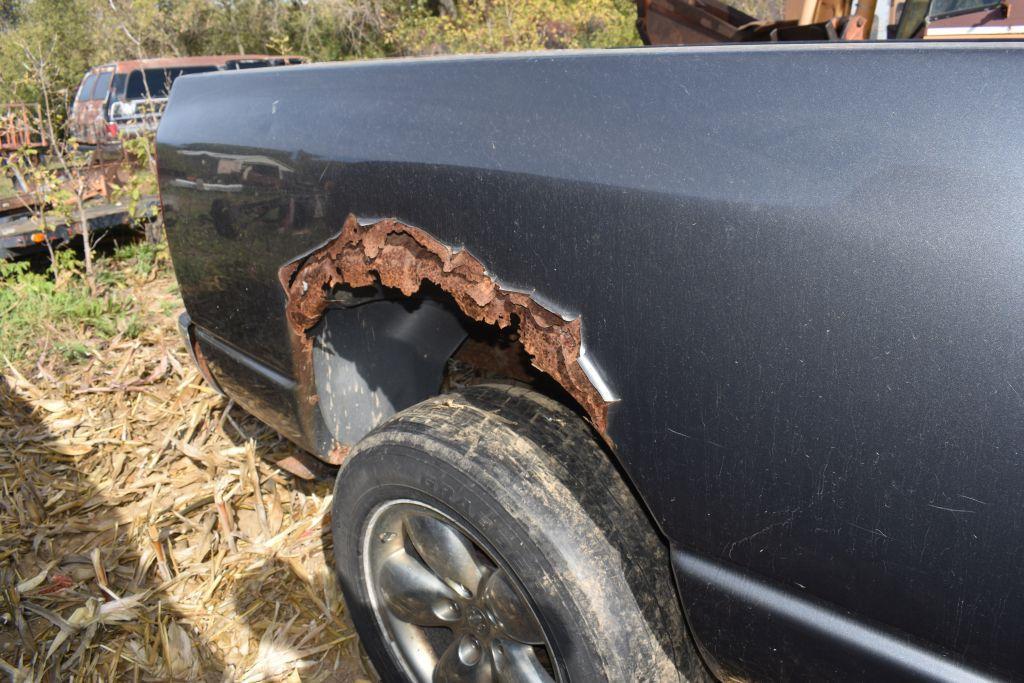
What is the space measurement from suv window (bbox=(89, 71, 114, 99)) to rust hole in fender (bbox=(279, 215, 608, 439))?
12.4 m

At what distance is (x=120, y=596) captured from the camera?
9.32 feet

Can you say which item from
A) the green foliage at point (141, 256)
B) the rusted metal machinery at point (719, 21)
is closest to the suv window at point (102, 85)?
the green foliage at point (141, 256)

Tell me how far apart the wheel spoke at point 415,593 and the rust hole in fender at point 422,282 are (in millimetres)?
615

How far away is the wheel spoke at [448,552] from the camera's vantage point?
72.1 inches

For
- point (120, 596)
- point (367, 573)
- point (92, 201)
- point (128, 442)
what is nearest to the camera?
point (367, 573)

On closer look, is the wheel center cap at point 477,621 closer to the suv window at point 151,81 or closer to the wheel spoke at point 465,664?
the wheel spoke at point 465,664


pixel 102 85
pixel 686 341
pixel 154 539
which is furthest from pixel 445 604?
pixel 102 85

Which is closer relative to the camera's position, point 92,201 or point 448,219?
point 448,219

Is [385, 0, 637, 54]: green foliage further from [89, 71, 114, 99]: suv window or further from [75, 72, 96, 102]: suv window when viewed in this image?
[75, 72, 96, 102]: suv window

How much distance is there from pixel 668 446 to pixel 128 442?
3084 millimetres

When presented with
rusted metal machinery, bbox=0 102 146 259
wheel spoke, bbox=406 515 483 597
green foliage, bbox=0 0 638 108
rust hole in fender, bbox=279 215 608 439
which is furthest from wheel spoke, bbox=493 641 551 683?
green foliage, bbox=0 0 638 108

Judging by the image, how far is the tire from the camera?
1.52m

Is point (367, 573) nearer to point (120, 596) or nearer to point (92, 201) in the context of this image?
point (120, 596)

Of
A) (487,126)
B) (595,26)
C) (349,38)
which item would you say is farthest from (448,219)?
(349,38)
